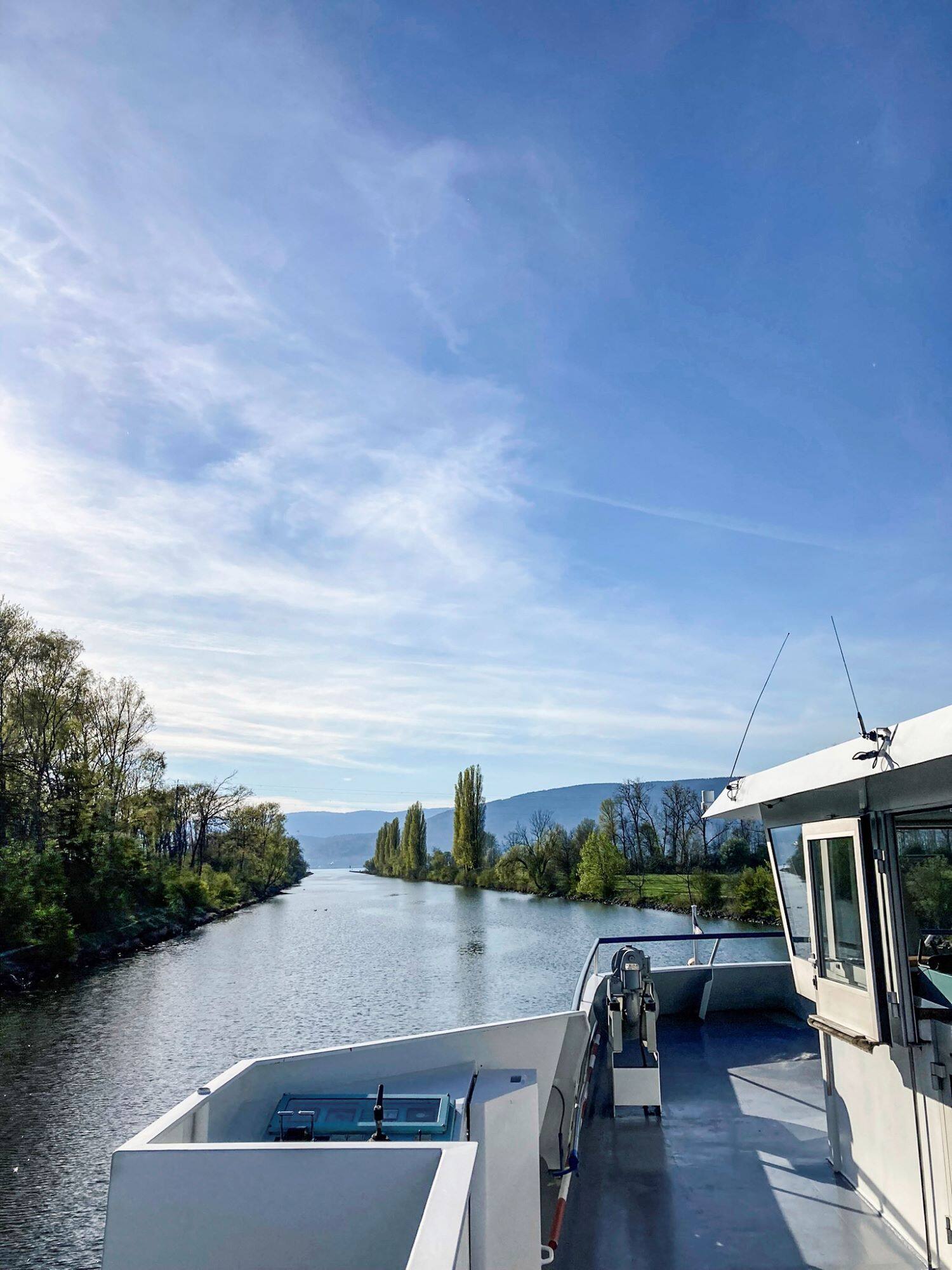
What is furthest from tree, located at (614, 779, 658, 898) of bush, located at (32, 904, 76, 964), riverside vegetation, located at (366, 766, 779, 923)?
bush, located at (32, 904, 76, 964)

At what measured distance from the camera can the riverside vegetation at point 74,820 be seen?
23391mm

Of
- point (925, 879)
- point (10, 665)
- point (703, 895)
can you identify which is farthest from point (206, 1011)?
point (703, 895)

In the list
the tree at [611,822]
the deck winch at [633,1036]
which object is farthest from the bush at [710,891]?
the deck winch at [633,1036]

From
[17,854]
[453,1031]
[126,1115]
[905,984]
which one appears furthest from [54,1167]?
[17,854]

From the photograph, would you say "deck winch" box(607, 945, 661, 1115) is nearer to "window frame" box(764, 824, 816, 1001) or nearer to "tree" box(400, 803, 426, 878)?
"window frame" box(764, 824, 816, 1001)

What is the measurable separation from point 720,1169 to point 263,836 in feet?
186

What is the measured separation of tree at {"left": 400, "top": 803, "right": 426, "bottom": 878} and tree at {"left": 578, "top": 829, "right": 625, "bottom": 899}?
33.8m

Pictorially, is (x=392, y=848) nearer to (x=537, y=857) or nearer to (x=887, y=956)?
(x=537, y=857)

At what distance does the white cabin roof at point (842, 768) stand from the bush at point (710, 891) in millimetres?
33206

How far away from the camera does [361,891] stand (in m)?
69.8

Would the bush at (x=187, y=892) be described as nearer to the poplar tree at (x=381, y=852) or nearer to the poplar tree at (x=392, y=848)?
the poplar tree at (x=392, y=848)

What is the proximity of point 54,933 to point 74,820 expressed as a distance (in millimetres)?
6077

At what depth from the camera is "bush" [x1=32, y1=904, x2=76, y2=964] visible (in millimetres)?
22750

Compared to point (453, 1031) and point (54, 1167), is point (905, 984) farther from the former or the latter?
point (54, 1167)
